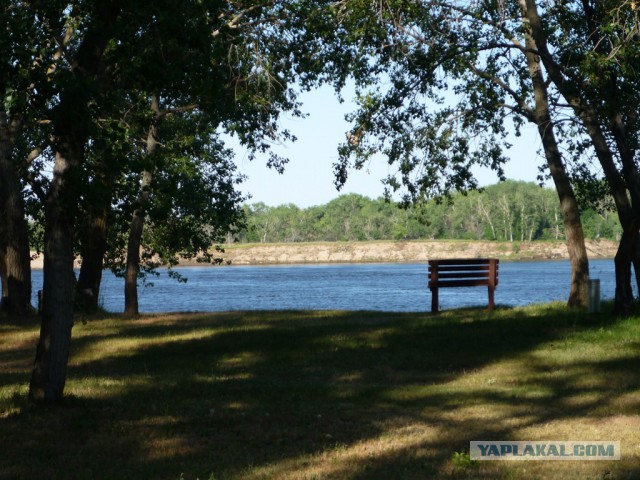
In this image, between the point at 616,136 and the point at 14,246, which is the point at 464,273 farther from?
the point at 14,246

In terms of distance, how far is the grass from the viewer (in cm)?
772

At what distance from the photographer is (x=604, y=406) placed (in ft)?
32.6

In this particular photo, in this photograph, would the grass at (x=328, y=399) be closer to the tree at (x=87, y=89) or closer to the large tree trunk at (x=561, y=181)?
the tree at (x=87, y=89)

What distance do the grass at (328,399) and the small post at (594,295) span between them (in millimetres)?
624

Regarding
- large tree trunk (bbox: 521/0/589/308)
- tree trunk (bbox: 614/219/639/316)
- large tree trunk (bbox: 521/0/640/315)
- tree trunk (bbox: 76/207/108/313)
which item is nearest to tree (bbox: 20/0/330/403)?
large tree trunk (bbox: 521/0/640/315)

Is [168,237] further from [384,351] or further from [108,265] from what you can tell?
→ [384,351]

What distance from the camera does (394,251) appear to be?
174 meters

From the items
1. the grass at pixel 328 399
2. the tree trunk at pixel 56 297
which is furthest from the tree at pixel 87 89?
the grass at pixel 328 399

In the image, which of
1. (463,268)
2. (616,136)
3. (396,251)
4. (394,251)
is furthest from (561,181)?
(396,251)

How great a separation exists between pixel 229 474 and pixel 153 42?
544cm

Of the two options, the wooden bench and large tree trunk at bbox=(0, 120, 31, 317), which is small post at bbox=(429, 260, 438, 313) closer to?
the wooden bench

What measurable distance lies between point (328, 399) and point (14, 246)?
14871 mm

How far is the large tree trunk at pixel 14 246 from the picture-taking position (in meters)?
22.1

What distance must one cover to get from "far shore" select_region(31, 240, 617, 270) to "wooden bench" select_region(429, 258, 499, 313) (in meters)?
130
